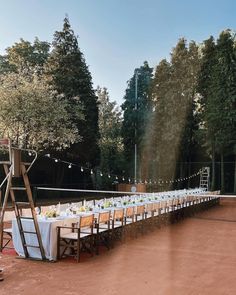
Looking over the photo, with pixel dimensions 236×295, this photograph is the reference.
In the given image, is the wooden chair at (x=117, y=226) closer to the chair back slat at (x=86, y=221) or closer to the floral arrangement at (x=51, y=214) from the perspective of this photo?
the chair back slat at (x=86, y=221)

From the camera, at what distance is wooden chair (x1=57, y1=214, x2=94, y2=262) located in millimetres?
8192

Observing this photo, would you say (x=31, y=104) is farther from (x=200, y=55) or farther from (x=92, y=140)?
(x=200, y=55)

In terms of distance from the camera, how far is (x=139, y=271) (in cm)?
747

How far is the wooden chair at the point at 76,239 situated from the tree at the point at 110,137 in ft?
71.7

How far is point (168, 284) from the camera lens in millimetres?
6660

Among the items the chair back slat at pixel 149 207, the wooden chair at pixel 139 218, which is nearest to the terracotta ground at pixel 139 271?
the wooden chair at pixel 139 218

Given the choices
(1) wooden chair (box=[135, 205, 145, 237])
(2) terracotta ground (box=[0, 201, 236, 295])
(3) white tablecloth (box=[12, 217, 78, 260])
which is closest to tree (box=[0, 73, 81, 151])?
(1) wooden chair (box=[135, 205, 145, 237])

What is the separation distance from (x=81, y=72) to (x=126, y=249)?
1961 cm

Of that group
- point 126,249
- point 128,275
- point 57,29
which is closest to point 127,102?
point 57,29

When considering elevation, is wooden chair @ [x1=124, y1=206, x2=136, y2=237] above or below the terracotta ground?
above

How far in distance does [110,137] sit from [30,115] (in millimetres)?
17941

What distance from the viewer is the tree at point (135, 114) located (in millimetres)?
33406

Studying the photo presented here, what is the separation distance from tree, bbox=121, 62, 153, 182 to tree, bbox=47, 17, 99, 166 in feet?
18.7

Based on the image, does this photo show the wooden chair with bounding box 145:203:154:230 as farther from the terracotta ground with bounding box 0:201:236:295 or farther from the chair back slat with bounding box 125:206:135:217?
the terracotta ground with bounding box 0:201:236:295
